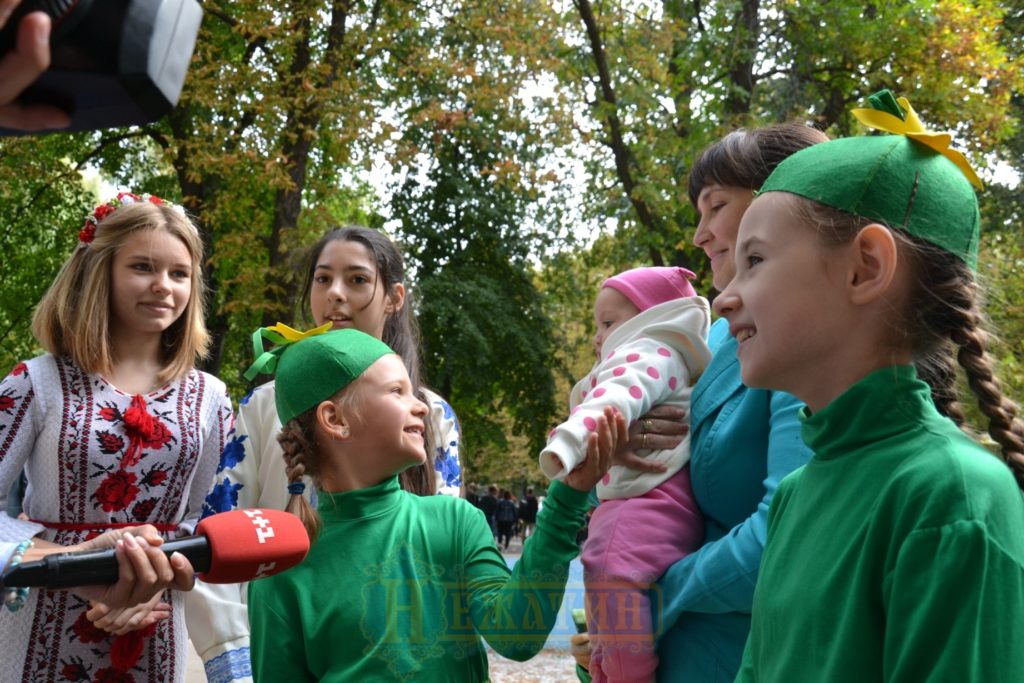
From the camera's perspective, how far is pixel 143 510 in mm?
3404

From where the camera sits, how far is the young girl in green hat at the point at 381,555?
2643 millimetres

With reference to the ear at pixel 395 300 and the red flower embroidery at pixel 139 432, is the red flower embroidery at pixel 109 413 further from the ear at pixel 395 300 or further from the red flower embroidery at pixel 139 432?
the ear at pixel 395 300

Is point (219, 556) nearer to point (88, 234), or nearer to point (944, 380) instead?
point (944, 380)

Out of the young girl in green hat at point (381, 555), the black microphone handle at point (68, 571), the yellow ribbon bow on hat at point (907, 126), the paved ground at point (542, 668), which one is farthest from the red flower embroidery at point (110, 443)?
the paved ground at point (542, 668)

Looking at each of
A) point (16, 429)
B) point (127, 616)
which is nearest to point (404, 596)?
point (127, 616)

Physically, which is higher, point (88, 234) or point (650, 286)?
point (88, 234)

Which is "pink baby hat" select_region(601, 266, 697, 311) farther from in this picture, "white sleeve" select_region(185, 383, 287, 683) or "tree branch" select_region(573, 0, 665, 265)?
"tree branch" select_region(573, 0, 665, 265)

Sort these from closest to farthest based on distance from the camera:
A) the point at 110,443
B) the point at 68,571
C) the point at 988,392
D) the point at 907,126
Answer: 1. the point at 988,392
2. the point at 907,126
3. the point at 68,571
4. the point at 110,443

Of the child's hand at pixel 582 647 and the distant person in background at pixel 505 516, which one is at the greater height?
the child's hand at pixel 582 647

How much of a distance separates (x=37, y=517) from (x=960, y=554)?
2759 mm

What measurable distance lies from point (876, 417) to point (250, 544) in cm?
131

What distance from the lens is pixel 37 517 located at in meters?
3.33

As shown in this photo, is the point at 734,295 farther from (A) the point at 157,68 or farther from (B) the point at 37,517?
(B) the point at 37,517

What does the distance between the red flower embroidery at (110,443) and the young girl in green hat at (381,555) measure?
59cm
